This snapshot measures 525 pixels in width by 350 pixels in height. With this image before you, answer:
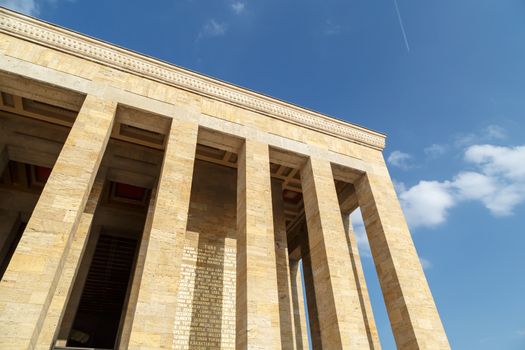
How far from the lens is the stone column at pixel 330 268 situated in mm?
9031

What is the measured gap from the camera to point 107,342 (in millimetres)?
19953

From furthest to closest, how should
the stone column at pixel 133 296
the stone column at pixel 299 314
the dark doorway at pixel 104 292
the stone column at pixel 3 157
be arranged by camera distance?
1. the dark doorway at pixel 104 292
2. the stone column at pixel 299 314
3. the stone column at pixel 3 157
4. the stone column at pixel 133 296

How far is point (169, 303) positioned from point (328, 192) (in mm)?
6662

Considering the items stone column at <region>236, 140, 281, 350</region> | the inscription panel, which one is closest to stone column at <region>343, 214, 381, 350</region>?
the inscription panel

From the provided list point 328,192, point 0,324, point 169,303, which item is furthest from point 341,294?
point 0,324

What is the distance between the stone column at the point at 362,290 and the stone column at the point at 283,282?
9.57 ft

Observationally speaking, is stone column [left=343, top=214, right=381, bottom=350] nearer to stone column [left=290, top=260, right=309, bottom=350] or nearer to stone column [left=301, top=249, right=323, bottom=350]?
stone column [left=301, top=249, right=323, bottom=350]

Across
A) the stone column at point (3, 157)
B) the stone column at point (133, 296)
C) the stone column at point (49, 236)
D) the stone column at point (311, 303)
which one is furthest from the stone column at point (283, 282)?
the stone column at point (3, 157)

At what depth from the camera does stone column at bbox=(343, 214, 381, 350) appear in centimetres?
1267

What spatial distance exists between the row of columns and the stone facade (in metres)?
0.04

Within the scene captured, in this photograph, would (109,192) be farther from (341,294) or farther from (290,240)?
(341,294)

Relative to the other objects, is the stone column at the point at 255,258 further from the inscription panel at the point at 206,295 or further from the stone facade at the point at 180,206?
the inscription panel at the point at 206,295

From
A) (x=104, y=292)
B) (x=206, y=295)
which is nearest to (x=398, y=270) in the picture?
(x=206, y=295)

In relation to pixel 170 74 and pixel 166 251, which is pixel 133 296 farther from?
pixel 170 74
